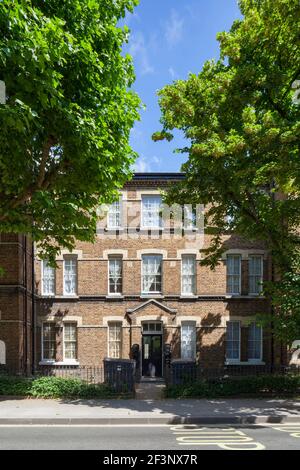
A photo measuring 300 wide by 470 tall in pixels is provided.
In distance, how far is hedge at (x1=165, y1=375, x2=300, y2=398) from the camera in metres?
15.0

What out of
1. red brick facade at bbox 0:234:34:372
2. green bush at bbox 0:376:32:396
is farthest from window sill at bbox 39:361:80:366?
green bush at bbox 0:376:32:396

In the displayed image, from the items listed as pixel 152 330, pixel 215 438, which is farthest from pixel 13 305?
pixel 215 438

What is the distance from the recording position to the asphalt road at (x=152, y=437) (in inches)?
363

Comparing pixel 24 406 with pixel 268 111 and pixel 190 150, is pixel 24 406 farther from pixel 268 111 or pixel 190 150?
pixel 268 111

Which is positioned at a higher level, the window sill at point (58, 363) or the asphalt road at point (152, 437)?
the asphalt road at point (152, 437)

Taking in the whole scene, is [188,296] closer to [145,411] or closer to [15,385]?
[145,411]

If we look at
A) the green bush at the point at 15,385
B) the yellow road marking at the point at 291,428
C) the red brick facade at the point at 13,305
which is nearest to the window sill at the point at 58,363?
the red brick facade at the point at 13,305

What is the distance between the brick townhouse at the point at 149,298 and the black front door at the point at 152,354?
2.0 inches

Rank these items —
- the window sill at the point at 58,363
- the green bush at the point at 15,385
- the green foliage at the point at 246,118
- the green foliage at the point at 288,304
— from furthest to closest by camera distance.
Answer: the window sill at the point at 58,363 < the green bush at the point at 15,385 < the green foliage at the point at 288,304 < the green foliage at the point at 246,118

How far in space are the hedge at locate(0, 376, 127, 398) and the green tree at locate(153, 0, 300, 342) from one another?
733 cm

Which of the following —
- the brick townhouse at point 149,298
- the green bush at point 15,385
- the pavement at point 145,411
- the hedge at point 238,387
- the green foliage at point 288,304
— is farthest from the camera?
the brick townhouse at point 149,298

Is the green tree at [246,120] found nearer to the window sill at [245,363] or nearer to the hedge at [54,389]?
the hedge at [54,389]
